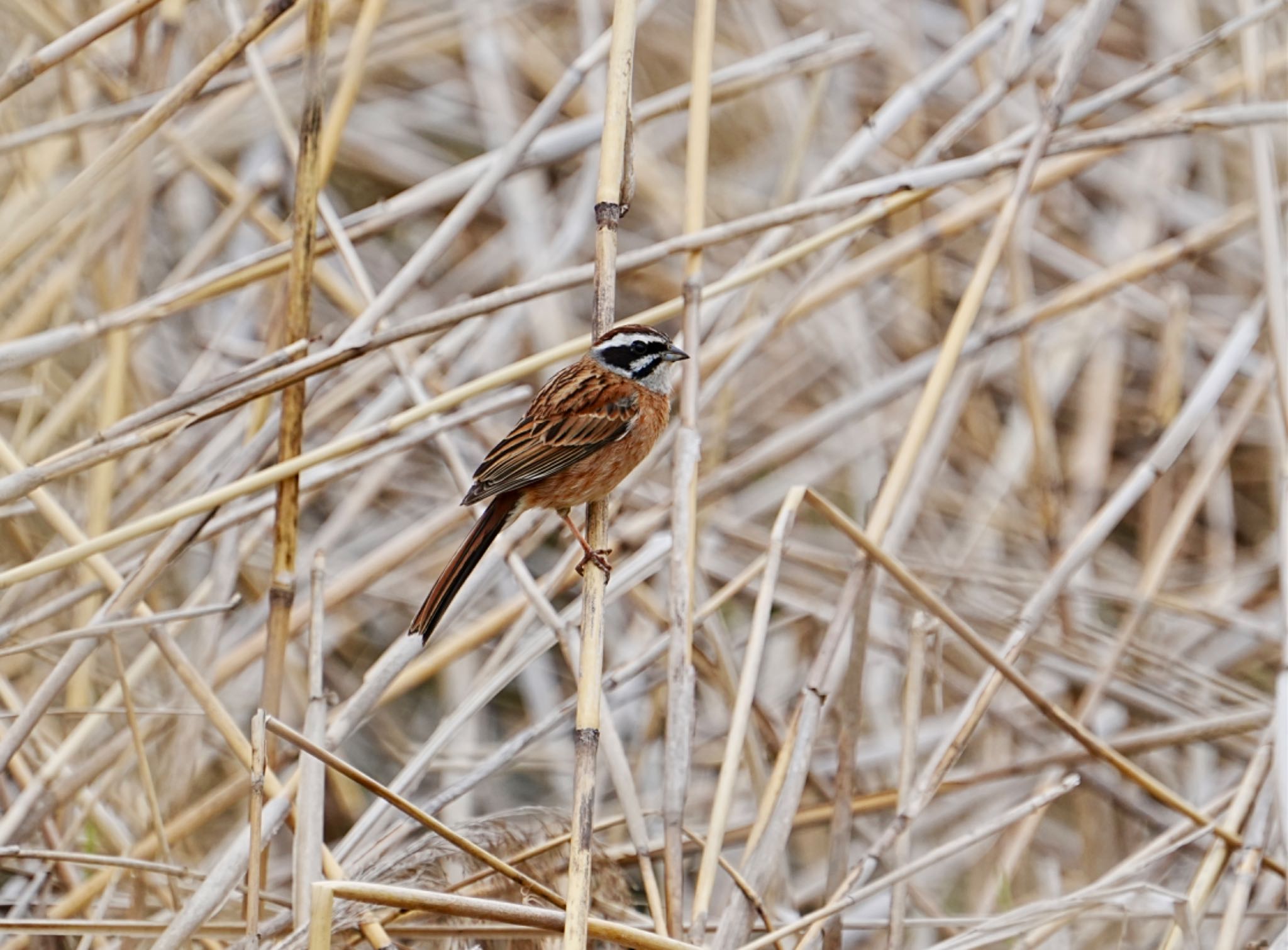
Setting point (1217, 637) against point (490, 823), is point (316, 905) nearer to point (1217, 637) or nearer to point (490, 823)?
point (490, 823)

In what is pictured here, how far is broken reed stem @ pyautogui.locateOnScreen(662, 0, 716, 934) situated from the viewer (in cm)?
251

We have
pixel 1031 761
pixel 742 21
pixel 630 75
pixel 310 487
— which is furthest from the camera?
pixel 742 21

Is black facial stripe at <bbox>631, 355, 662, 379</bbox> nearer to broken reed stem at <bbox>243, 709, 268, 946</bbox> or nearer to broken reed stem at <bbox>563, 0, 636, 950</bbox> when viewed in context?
broken reed stem at <bbox>563, 0, 636, 950</bbox>

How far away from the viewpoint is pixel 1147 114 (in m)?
4.79

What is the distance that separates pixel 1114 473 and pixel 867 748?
6.22 ft

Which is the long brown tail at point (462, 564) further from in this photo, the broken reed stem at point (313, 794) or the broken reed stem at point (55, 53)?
the broken reed stem at point (55, 53)

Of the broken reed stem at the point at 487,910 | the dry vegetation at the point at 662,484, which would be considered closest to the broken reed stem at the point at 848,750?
the dry vegetation at the point at 662,484

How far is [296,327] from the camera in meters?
2.79

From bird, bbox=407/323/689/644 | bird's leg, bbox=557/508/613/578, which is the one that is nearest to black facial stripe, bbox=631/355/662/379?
bird, bbox=407/323/689/644

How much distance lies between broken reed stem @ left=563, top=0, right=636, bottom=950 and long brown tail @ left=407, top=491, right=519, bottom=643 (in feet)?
0.73

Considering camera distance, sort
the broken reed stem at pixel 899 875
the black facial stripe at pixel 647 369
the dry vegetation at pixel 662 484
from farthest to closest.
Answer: the black facial stripe at pixel 647 369, the dry vegetation at pixel 662 484, the broken reed stem at pixel 899 875

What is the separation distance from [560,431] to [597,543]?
50 centimetres

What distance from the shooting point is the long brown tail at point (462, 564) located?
277 centimetres

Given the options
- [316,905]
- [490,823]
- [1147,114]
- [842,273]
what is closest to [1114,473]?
[1147,114]
